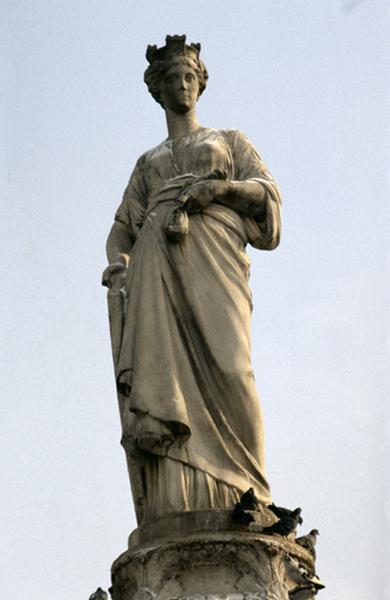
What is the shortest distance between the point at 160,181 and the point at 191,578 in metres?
4.54

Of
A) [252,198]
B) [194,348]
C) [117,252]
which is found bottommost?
[194,348]

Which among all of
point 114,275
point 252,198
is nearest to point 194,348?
point 114,275

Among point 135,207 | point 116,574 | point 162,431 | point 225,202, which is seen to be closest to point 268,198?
point 225,202

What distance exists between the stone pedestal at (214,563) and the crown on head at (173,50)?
526 cm

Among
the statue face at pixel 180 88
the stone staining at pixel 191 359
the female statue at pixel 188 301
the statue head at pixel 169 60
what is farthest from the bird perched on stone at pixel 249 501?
the statue head at pixel 169 60

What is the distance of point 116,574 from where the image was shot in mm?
14539

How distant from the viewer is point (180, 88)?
17000mm

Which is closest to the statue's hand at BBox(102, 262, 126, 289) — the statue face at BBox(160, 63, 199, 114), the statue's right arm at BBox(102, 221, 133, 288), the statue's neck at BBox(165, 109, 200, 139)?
the statue's right arm at BBox(102, 221, 133, 288)

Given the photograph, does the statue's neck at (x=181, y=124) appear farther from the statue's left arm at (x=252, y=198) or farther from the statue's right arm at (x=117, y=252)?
the statue's right arm at (x=117, y=252)

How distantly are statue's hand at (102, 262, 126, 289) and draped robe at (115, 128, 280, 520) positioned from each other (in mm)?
201

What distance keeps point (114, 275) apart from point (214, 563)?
3.63 metres

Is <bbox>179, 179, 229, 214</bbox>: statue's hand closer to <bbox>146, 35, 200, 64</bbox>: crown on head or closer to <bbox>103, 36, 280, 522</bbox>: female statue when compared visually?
<bbox>103, 36, 280, 522</bbox>: female statue

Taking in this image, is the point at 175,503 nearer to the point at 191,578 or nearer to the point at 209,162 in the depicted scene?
the point at 191,578

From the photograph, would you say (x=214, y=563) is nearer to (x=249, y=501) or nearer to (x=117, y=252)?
(x=249, y=501)
